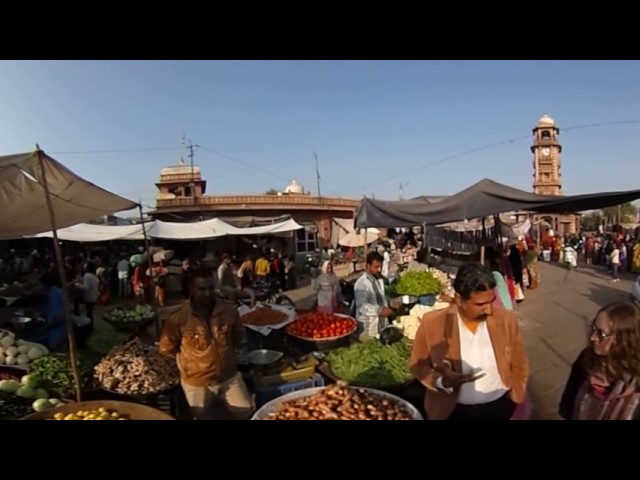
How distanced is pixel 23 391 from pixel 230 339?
6.71 feet

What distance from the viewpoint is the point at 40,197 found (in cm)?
452

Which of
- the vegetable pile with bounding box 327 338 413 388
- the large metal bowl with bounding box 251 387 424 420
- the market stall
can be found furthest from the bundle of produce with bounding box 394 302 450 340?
the market stall

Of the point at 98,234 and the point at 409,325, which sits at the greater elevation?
the point at 98,234

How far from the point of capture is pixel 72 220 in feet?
18.2

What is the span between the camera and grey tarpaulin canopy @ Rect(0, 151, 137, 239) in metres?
3.26

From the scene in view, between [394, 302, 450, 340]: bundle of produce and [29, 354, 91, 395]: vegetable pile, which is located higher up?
[394, 302, 450, 340]: bundle of produce

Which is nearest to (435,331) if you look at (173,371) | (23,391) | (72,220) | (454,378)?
(454,378)

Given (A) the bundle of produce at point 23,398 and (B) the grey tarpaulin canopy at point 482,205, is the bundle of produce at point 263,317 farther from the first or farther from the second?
(A) the bundle of produce at point 23,398

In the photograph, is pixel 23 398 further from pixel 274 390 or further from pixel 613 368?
pixel 613 368

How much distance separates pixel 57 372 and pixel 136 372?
971 millimetres

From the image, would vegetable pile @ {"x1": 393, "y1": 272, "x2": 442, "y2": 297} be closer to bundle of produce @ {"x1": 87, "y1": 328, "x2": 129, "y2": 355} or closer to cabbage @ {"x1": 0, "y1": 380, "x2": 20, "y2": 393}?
bundle of produce @ {"x1": 87, "y1": 328, "x2": 129, "y2": 355}

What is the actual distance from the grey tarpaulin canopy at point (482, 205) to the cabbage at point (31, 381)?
14.0ft

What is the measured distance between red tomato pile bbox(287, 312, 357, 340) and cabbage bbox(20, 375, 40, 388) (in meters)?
2.49

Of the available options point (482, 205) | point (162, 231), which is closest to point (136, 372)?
point (482, 205)
